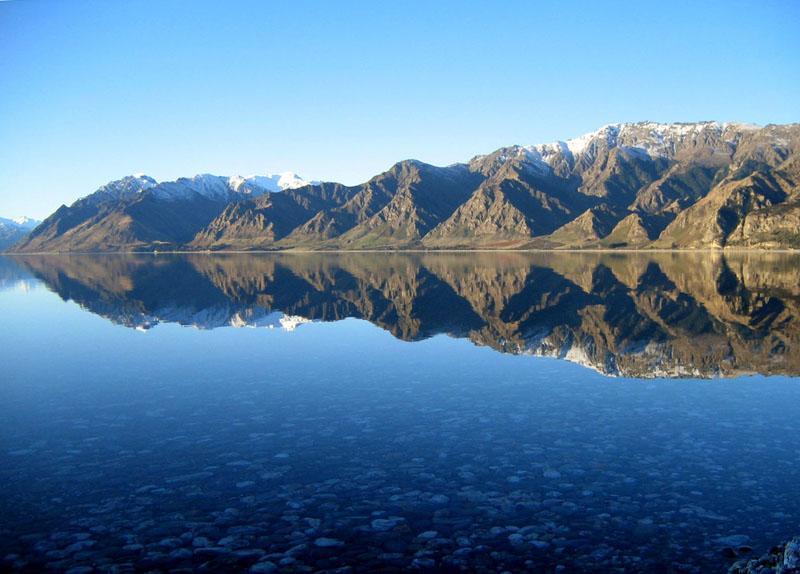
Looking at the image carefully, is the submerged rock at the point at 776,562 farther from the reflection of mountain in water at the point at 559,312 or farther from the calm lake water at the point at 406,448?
the reflection of mountain in water at the point at 559,312

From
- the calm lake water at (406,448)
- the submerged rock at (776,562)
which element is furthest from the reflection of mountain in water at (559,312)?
the submerged rock at (776,562)

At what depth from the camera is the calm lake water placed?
19.7m

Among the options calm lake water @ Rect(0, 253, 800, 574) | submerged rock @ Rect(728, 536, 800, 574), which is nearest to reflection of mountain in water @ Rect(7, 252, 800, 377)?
calm lake water @ Rect(0, 253, 800, 574)

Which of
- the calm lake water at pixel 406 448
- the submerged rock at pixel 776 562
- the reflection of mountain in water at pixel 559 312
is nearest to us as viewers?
the submerged rock at pixel 776 562

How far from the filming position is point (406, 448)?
94.2 ft

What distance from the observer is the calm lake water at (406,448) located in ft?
64.5

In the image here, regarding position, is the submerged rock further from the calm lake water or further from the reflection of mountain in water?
the reflection of mountain in water

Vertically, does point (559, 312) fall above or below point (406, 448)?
above

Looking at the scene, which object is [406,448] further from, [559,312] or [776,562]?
[559,312]

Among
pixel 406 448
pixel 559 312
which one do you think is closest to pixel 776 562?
pixel 406 448

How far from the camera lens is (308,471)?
26000 mm

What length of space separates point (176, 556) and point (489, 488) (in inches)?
478

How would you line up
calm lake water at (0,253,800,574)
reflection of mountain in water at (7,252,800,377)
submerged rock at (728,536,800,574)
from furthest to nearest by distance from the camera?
reflection of mountain in water at (7,252,800,377), calm lake water at (0,253,800,574), submerged rock at (728,536,800,574)

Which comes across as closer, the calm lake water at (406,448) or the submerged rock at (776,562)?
the submerged rock at (776,562)
